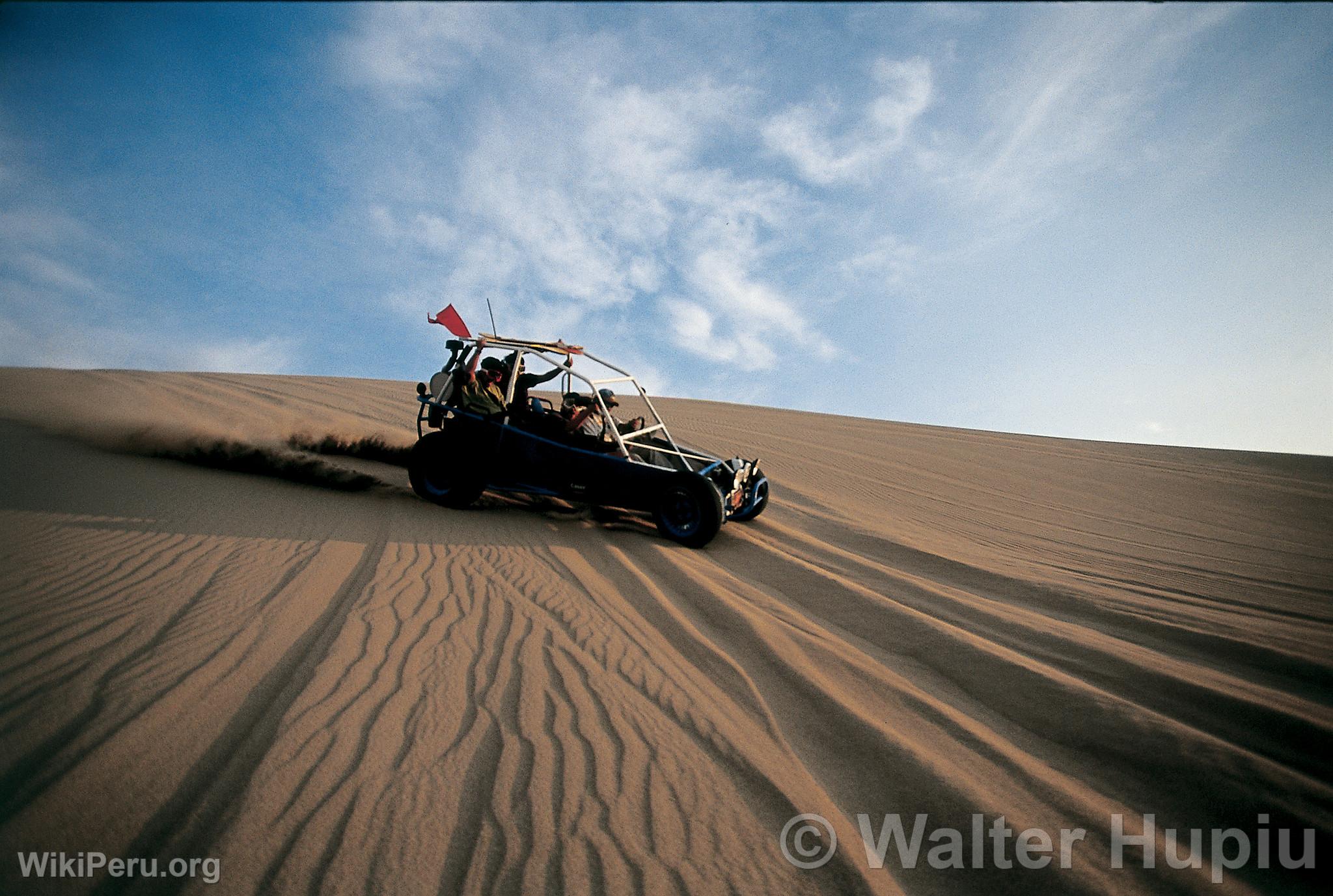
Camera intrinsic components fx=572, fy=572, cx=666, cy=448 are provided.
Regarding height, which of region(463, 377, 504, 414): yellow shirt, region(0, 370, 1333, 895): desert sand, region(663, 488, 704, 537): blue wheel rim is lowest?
region(0, 370, 1333, 895): desert sand

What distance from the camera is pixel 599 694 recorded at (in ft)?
10.5

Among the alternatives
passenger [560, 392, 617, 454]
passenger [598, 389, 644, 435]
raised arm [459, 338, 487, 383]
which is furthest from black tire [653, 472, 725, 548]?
raised arm [459, 338, 487, 383]

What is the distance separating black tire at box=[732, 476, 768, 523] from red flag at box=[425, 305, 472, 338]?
3967 millimetres

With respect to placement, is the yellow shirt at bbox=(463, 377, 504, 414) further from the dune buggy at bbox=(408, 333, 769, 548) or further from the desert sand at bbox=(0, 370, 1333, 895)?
the desert sand at bbox=(0, 370, 1333, 895)

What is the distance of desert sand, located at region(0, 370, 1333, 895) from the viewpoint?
84.8 inches

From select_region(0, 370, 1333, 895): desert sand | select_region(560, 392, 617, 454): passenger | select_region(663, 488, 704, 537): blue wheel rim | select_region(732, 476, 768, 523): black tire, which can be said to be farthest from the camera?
select_region(732, 476, 768, 523): black tire

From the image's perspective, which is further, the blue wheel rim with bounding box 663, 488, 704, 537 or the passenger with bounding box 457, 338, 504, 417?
the passenger with bounding box 457, 338, 504, 417

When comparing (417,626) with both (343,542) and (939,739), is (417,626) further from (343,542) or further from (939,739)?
(939,739)

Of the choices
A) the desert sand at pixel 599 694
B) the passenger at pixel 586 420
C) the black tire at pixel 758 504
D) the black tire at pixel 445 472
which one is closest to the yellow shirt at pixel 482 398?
the black tire at pixel 445 472

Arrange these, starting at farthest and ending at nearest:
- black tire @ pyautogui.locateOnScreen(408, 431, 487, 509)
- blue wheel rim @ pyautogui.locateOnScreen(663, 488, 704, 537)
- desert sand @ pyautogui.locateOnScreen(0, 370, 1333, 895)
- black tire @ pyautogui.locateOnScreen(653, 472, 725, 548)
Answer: black tire @ pyautogui.locateOnScreen(408, 431, 487, 509) → blue wheel rim @ pyautogui.locateOnScreen(663, 488, 704, 537) → black tire @ pyautogui.locateOnScreen(653, 472, 725, 548) → desert sand @ pyautogui.locateOnScreen(0, 370, 1333, 895)

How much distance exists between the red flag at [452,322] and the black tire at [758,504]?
397 cm

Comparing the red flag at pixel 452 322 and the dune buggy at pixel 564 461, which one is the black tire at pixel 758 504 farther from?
the red flag at pixel 452 322

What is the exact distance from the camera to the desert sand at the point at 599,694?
7.07ft

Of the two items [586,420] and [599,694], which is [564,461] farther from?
[599,694]
